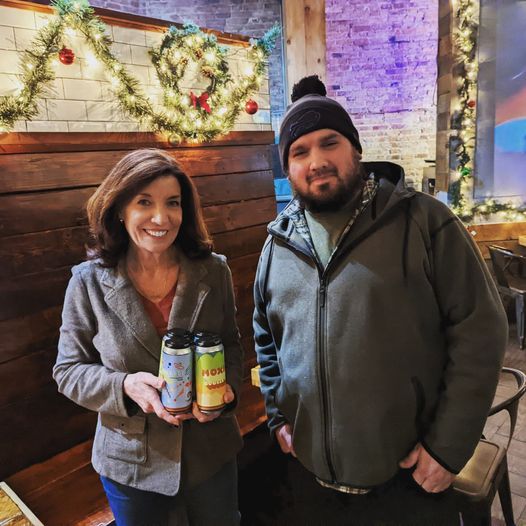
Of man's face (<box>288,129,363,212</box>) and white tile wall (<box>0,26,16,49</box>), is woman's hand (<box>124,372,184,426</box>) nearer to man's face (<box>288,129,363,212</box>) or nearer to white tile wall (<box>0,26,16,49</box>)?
man's face (<box>288,129,363,212</box>)

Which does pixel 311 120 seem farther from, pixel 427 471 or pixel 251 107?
pixel 251 107

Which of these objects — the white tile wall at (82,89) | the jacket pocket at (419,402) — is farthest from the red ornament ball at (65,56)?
the jacket pocket at (419,402)

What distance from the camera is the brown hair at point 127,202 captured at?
4.41 ft

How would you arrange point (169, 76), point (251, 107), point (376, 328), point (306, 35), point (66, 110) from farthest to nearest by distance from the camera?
point (306, 35)
point (251, 107)
point (169, 76)
point (66, 110)
point (376, 328)

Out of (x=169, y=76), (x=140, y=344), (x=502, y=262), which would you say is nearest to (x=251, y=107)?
(x=169, y=76)

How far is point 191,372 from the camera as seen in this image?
1.17 m

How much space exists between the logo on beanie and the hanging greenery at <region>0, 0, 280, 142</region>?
1365mm

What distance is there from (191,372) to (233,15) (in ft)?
22.6

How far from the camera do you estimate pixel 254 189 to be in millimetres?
3334

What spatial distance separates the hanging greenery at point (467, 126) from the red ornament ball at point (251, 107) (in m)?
2.64

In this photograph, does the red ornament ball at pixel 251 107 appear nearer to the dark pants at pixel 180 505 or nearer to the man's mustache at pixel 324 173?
the man's mustache at pixel 324 173

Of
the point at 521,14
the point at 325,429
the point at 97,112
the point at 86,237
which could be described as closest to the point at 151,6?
the point at 521,14

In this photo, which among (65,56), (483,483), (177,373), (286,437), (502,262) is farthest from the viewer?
(502,262)

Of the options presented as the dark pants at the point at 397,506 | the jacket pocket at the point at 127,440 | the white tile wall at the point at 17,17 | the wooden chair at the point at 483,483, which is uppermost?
the white tile wall at the point at 17,17
